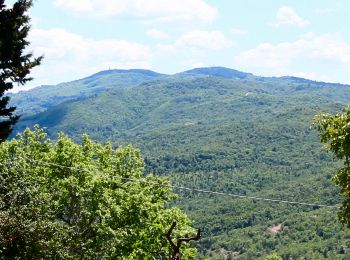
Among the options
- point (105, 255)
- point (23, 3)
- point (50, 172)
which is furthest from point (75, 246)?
point (23, 3)

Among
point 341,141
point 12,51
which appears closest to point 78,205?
point 12,51

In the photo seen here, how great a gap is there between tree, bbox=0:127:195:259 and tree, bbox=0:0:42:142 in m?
2.71

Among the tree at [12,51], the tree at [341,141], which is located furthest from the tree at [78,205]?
the tree at [341,141]

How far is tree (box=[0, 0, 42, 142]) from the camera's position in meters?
19.7

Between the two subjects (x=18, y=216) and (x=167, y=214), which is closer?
(x=18, y=216)

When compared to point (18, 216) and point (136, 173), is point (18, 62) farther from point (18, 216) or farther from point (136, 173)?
point (136, 173)

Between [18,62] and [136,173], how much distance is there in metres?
12.6

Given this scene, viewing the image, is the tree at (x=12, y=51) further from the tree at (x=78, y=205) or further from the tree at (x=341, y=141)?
the tree at (x=341, y=141)

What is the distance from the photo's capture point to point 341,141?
45.2 feet

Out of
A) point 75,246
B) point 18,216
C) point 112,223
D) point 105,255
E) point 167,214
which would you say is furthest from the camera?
point 167,214

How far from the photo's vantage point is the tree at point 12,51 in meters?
19.7

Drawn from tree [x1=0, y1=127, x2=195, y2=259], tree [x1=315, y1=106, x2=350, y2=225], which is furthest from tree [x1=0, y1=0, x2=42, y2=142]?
tree [x1=315, y1=106, x2=350, y2=225]

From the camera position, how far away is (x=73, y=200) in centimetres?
2745

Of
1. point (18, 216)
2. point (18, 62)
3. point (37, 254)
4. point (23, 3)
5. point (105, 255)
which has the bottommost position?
point (105, 255)
